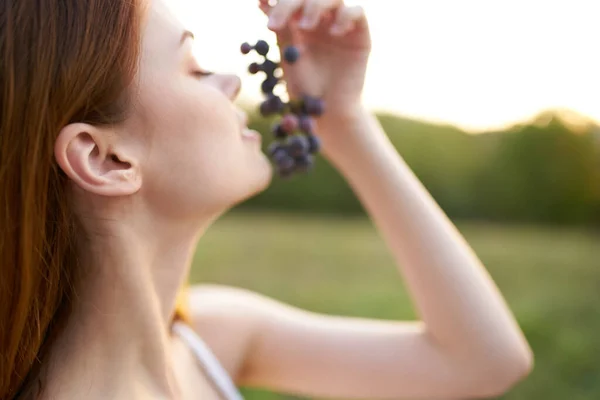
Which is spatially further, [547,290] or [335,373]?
[547,290]

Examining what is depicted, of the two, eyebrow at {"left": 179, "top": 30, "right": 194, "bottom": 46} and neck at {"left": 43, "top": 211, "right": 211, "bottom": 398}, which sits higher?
eyebrow at {"left": 179, "top": 30, "right": 194, "bottom": 46}

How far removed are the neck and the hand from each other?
1.04 ft

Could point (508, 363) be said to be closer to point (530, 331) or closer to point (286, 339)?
point (286, 339)

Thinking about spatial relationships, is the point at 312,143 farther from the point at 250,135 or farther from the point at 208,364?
the point at 208,364

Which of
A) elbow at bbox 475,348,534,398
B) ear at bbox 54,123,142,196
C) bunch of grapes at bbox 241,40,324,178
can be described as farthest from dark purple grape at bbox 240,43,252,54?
elbow at bbox 475,348,534,398

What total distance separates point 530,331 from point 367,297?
75cm

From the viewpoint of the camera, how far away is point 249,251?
3.86 meters

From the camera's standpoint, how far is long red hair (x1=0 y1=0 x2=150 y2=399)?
2.59 ft

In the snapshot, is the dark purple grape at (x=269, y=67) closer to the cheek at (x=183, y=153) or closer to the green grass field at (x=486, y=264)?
the cheek at (x=183, y=153)

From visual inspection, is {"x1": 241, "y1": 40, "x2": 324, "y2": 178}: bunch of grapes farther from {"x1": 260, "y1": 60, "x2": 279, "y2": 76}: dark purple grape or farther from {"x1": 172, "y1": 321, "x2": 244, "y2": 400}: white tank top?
{"x1": 172, "y1": 321, "x2": 244, "y2": 400}: white tank top

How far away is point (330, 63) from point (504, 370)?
55 cm

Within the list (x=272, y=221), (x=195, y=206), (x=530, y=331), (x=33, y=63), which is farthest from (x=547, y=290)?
(x=33, y=63)

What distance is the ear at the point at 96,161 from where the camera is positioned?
830mm

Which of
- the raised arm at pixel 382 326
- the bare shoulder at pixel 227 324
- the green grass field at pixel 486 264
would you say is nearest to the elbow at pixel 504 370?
the raised arm at pixel 382 326
